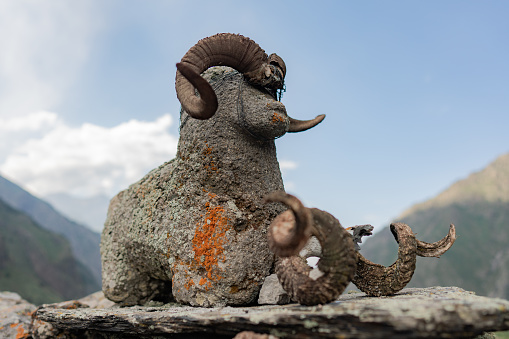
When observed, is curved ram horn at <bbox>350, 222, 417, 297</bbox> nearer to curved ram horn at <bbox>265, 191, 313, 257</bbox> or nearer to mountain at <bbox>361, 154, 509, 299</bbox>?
curved ram horn at <bbox>265, 191, 313, 257</bbox>

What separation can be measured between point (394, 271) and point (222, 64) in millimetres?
3036

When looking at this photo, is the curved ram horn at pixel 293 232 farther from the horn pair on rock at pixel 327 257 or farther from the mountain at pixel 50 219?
the mountain at pixel 50 219

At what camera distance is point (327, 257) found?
9.69 ft

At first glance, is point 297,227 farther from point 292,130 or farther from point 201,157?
point 292,130

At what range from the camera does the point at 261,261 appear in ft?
13.4

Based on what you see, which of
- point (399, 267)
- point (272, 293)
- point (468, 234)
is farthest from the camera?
point (468, 234)

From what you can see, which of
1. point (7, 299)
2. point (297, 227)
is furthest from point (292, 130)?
point (7, 299)

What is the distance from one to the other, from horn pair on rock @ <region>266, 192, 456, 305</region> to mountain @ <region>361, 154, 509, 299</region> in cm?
3859

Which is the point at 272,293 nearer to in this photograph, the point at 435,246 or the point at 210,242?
the point at 210,242

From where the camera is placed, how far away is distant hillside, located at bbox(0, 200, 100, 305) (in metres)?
38.2

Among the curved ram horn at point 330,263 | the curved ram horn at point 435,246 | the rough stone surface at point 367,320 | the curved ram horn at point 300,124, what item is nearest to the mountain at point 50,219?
the curved ram horn at point 300,124

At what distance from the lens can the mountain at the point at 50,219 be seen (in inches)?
3061

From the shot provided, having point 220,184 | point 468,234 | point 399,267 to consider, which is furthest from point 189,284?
point 468,234

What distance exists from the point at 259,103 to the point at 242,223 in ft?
4.71
